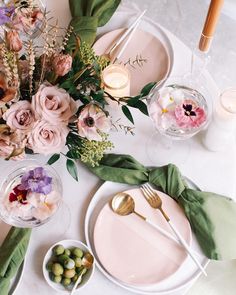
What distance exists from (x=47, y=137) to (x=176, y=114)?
328mm

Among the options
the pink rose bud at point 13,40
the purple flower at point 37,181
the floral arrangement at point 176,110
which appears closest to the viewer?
the pink rose bud at point 13,40

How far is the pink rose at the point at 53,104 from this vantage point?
781 mm

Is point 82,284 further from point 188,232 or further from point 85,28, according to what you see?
point 85,28

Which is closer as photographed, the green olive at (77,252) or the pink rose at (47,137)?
the pink rose at (47,137)

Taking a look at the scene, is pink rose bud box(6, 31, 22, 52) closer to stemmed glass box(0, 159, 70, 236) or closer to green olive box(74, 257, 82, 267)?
stemmed glass box(0, 159, 70, 236)

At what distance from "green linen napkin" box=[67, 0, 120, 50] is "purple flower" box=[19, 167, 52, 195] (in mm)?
448

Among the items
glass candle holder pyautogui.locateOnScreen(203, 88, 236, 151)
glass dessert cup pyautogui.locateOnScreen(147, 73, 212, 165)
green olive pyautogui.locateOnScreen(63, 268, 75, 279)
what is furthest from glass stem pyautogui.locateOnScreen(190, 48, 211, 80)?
green olive pyautogui.locateOnScreen(63, 268, 75, 279)

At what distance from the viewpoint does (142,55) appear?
119cm

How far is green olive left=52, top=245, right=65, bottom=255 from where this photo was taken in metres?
0.93

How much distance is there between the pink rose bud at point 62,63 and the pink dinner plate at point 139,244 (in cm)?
36

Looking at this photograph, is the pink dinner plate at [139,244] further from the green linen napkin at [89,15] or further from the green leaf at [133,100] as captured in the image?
the green linen napkin at [89,15]

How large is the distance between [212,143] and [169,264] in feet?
1.06

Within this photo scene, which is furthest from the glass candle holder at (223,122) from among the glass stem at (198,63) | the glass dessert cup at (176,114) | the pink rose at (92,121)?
the pink rose at (92,121)

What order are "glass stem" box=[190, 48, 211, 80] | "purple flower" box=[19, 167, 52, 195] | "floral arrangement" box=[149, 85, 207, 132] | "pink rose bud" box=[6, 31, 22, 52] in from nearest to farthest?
"pink rose bud" box=[6, 31, 22, 52], "purple flower" box=[19, 167, 52, 195], "floral arrangement" box=[149, 85, 207, 132], "glass stem" box=[190, 48, 211, 80]
